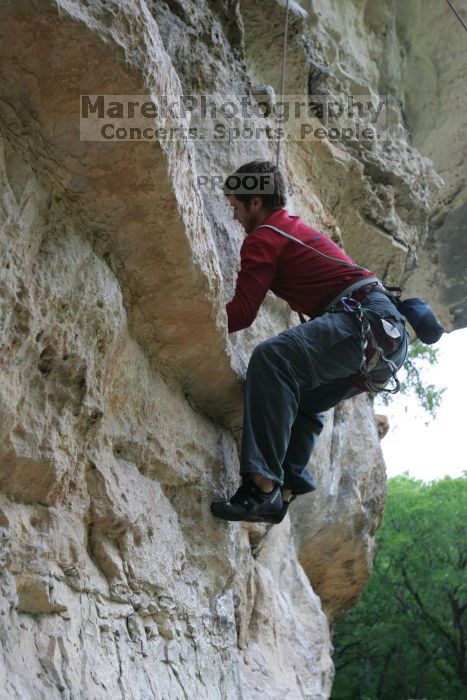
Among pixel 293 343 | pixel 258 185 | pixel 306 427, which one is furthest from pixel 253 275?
pixel 306 427

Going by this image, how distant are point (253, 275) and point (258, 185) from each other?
52 centimetres

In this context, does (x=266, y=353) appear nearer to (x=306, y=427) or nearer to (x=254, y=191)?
(x=306, y=427)

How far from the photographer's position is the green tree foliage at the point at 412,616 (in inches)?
586

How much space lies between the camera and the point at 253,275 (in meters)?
4.02

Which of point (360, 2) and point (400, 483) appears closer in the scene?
point (360, 2)

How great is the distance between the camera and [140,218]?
319 centimetres

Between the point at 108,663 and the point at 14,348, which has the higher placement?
the point at 14,348

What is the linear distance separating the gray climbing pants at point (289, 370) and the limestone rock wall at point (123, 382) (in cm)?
25

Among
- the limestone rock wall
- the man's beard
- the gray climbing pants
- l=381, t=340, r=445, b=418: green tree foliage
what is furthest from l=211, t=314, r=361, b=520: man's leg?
l=381, t=340, r=445, b=418: green tree foliage

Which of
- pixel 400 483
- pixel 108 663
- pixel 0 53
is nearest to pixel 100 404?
pixel 108 663

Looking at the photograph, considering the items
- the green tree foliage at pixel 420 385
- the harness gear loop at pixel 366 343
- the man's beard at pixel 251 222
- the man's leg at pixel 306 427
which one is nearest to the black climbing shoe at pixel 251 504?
the man's leg at pixel 306 427

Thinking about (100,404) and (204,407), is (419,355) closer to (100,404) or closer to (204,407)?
(204,407)

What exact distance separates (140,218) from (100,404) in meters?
0.71

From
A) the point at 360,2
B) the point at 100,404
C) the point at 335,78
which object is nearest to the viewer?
the point at 100,404
